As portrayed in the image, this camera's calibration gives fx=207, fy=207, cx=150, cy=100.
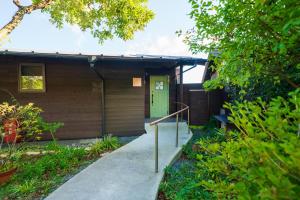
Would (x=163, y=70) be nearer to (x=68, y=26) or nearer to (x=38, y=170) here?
(x=68, y=26)

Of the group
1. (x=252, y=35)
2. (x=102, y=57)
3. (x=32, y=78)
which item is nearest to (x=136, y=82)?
(x=102, y=57)

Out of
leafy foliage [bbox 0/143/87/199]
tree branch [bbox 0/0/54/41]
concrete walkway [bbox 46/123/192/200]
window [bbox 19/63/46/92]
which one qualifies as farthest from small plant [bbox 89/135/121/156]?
tree branch [bbox 0/0/54/41]

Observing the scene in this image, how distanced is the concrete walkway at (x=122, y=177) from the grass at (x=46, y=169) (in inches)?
13.9

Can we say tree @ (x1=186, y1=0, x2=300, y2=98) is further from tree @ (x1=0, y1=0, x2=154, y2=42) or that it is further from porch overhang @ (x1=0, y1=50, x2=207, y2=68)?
tree @ (x1=0, y1=0, x2=154, y2=42)

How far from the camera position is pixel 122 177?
12.3 ft

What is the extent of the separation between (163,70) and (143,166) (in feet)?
21.5

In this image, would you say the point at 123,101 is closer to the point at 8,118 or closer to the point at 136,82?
the point at 136,82

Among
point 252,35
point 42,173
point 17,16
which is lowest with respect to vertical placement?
point 42,173

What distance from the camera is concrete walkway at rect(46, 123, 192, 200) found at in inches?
124

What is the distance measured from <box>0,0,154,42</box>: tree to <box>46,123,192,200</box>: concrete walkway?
5390 mm

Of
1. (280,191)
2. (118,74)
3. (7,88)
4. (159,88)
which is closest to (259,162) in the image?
(280,191)

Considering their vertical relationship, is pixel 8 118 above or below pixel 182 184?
above

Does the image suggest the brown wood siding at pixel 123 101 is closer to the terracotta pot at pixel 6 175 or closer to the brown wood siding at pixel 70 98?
the brown wood siding at pixel 70 98

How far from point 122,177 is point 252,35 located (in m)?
3.07
